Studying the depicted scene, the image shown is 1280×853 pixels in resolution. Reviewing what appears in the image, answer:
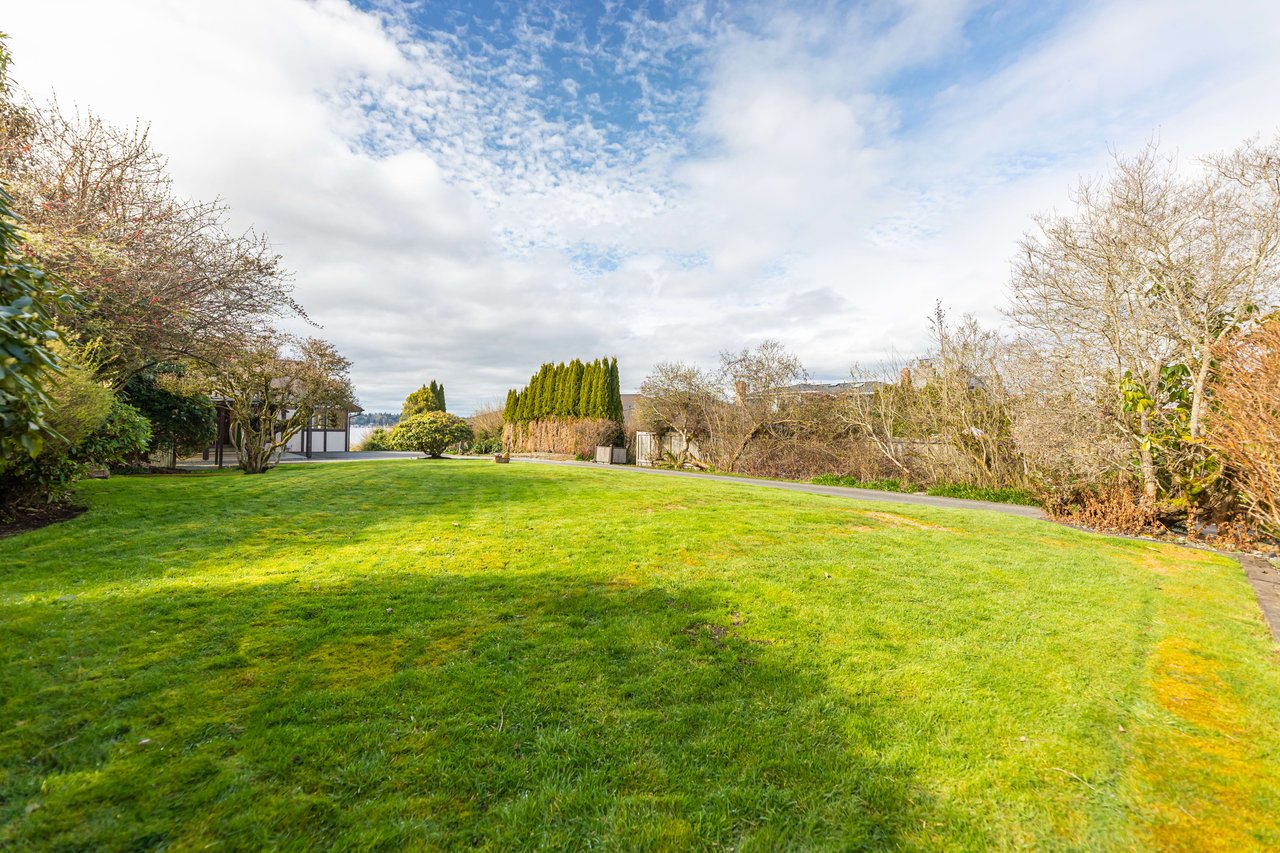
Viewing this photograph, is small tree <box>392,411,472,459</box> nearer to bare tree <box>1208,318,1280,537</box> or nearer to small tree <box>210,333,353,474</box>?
small tree <box>210,333,353,474</box>

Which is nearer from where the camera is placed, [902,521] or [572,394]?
[902,521]

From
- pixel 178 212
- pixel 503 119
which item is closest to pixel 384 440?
pixel 178 212

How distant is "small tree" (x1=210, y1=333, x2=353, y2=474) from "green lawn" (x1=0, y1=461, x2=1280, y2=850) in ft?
27.9

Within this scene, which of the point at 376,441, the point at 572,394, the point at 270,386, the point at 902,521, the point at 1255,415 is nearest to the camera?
the point at 1255,415

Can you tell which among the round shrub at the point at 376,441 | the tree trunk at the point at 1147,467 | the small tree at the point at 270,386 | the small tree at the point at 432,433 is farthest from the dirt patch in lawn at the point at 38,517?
the round shrub at the point at 376,441

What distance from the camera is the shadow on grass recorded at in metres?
1.99

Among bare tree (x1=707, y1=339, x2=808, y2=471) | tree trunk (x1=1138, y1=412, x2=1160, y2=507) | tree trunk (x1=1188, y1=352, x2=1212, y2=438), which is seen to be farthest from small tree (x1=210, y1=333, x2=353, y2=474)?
tree trunk (x1=1188, y1=352, x2=1212, y2=438)

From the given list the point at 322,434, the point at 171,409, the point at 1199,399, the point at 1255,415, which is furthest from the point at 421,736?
the point at 322,434

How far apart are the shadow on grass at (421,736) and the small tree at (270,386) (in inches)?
441

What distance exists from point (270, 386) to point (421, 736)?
51.9 feet

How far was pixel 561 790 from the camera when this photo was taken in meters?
2.22

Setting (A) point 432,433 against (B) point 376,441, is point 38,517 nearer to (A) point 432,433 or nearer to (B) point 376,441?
(A) point 432,433

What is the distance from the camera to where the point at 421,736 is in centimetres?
250

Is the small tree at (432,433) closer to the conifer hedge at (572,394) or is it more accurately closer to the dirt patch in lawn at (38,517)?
the conifer hedge at (572,394)
